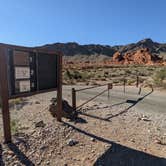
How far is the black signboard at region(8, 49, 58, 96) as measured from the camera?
5.71 meters

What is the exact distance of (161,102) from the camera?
39.5 feet

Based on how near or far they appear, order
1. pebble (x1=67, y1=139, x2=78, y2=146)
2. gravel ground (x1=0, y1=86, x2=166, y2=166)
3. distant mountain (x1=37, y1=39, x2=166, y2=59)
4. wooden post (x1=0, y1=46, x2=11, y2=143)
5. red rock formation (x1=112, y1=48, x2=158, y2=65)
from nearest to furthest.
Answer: gravel ground (x1=0, y1=86, x2=166, y2=166) → wooden post (x1=0, y1=46, x2=11, y2=143) → pebble (x1=67, y1=139, x2=78, y2=146) → red rock formation (x1=112, y1=48, x2=158, y2=65) → distant mountain (x1=37, y1=39, x2=166, y2=59)

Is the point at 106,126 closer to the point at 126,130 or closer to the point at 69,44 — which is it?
the point at 126,130

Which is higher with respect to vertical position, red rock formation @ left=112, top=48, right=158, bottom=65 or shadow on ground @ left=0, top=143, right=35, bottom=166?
red rock formation @ left=112, top=48, right=158, bottom=65

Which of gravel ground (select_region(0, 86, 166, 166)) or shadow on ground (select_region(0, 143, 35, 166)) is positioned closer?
shadow on ground (select_region(0, 143, 35, 166))

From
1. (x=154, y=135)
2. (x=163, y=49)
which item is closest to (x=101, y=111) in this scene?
(x=154, y=135)

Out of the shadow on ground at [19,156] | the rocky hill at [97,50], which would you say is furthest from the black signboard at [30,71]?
the rocky hill at [97,50]

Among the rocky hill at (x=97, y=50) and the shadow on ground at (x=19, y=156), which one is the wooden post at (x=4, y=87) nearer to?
the shadow on ground at (x=19, y=156)

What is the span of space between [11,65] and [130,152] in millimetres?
3507

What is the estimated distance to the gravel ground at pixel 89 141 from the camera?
505 cm

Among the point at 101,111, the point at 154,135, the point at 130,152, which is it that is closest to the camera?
the point at 130,152

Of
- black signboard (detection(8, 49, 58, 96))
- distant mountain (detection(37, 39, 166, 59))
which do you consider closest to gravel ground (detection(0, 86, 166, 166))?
black signboard (detection(8, 49, 58, 96))

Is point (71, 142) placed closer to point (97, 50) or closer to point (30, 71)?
point (30, 71)

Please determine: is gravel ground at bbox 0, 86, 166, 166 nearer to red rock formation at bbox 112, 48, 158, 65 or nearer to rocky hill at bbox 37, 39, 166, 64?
red rock formation at bbox 112, 48, 158, 65
